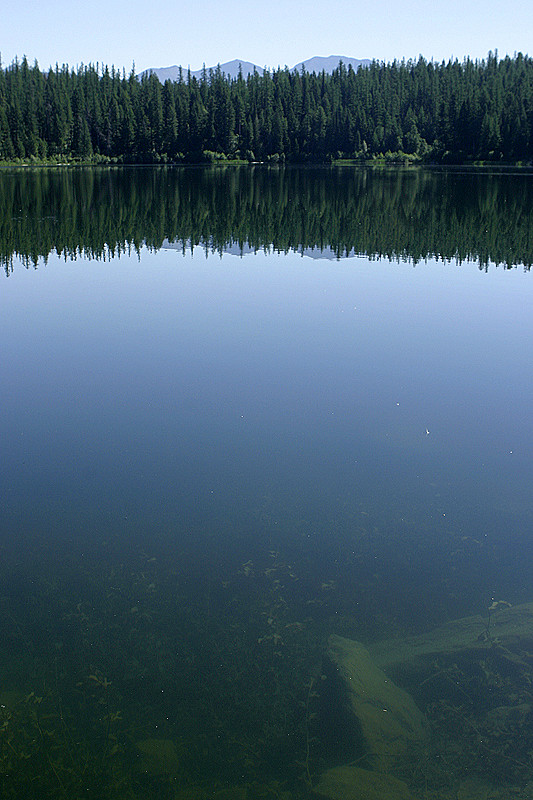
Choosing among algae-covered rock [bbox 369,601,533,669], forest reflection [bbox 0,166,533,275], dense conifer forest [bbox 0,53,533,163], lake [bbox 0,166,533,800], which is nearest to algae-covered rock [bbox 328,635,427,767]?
lake [bbox 0,166,533,800]

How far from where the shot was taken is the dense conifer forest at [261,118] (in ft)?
327

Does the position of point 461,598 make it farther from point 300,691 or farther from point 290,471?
point 290,471

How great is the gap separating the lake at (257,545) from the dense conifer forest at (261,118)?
309 feet

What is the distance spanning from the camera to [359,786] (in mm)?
4320

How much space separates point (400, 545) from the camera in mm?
6754

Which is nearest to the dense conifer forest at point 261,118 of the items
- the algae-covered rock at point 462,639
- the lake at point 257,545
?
the lake at point 257,545

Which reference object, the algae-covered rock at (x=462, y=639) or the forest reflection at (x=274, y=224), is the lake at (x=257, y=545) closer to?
the algae-covered rock at (x=462, y=639)

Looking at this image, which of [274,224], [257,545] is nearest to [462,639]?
[257,545]

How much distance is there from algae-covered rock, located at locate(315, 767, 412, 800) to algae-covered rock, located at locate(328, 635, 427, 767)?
14 centimetres

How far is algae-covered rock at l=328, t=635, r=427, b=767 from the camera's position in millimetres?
4648

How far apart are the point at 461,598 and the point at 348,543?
122 centimetres

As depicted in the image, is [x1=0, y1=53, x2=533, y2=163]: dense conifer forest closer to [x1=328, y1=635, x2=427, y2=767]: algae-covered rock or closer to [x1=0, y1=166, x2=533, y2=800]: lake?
Result: [x1=0, y1=166, x2=533, y2=800]: lake

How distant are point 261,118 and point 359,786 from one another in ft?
406

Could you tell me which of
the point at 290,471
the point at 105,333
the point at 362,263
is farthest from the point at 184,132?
the point at 290,471
